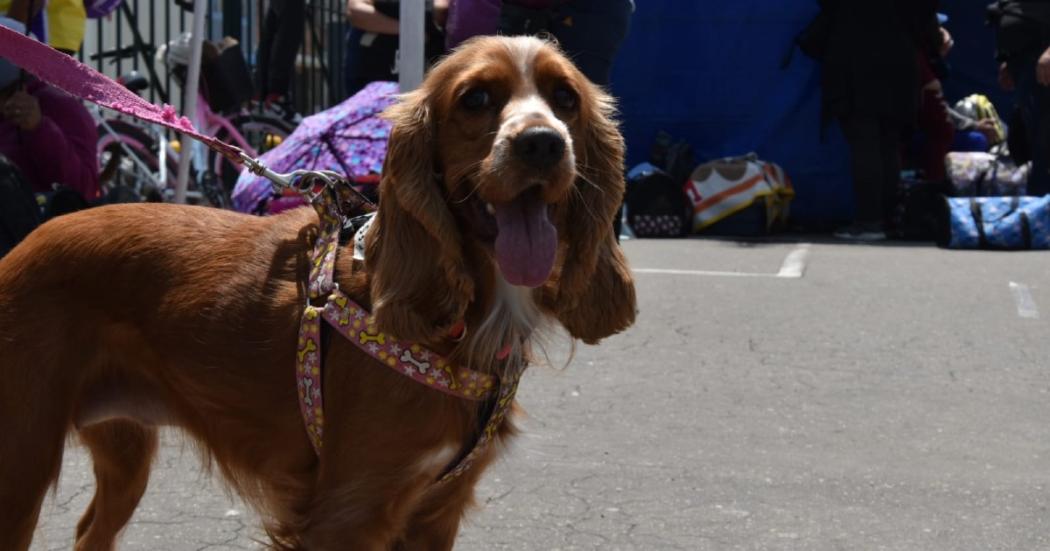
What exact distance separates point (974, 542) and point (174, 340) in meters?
2.33

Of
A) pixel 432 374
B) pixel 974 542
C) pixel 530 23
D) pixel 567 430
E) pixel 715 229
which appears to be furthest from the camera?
pixel 715 229

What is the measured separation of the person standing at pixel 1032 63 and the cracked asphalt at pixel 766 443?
282 centimetres

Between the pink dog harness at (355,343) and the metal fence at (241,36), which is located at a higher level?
the pink dog harness at (355,343)

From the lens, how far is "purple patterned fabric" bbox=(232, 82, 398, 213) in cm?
568

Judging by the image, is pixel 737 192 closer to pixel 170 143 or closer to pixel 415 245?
pixel 170 143

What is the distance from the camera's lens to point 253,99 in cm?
1091

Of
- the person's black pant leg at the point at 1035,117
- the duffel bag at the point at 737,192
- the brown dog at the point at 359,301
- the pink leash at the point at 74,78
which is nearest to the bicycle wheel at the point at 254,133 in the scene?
the duffel bag at the point at 737,192

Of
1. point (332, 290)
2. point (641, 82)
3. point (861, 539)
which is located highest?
point (332, 290)

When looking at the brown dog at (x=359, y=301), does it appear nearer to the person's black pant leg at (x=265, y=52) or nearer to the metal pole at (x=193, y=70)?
the metal pole at (x=193, y=70)

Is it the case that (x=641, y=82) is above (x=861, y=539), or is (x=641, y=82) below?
below

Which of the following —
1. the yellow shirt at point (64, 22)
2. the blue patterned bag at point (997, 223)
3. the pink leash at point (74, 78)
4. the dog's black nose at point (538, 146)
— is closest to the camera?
the dog's black nose at point (538, 146)

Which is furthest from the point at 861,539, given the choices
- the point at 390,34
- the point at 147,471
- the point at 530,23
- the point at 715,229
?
the point at 715,229

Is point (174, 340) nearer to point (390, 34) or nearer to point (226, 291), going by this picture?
point (226, 291)

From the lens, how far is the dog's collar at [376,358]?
2.71 metres
